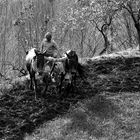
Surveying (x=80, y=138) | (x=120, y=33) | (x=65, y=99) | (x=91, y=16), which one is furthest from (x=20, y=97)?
(x=120, y=33)

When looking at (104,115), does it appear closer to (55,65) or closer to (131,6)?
(55,65)

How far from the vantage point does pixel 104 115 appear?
1171cm

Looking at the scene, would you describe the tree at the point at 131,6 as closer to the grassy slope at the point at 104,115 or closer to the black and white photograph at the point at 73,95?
the black and white photograph at the point at 73,95

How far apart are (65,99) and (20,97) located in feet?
5.79

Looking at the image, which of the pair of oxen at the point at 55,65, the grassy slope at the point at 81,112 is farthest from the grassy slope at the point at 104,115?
the pair of oxen at the point at 55,65

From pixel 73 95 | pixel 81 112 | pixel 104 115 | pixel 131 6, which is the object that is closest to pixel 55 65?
pixel 73 95

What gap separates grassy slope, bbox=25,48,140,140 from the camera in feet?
34.2

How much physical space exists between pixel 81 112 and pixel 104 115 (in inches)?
32.3

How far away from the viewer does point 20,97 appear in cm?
1388

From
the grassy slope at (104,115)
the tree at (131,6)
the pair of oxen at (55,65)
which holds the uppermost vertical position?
the tree at (131,6)

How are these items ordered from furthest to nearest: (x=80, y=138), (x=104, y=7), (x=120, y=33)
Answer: (x=120, y=33) < (x=104, y=7) < (x=80, y=138)

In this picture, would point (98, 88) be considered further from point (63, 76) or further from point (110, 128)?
point (110, 128)

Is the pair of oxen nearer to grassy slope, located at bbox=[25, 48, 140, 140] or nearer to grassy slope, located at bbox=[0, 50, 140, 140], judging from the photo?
grassy slope, located at bbox=[0, 50, 140, 140]

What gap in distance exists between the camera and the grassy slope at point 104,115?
1042 centimetres
